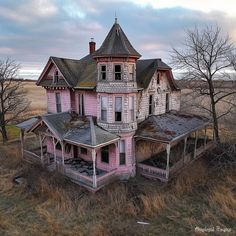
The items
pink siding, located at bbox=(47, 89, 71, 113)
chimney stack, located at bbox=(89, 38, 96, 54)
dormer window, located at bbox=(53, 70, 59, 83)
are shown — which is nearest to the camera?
pink siding, located at bbox=(47, 89, 71, 113)

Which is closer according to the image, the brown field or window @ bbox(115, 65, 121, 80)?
the brown field

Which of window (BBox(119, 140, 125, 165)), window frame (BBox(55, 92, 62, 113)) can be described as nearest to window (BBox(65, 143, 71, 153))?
window frame (BBox(55, 92, 62, 113))

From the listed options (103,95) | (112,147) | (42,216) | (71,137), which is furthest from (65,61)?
(42,216)

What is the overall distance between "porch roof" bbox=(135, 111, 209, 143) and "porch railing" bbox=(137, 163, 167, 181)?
2.32 metres

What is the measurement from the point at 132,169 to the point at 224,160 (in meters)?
8.69

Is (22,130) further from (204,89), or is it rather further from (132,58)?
(204,89)

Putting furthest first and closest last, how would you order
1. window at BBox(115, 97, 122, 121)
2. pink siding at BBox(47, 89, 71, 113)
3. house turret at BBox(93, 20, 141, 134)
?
pink siding at BBox(47, 89, 71, 113) → window at BBox(115, 97, 122, 121) → house turret at BBox(93, 20, 141, 134)

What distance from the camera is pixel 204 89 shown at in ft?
77.0

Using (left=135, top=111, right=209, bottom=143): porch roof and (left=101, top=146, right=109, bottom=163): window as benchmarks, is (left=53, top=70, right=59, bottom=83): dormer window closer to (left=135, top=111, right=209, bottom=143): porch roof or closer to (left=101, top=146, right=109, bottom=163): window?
(left=101, top=146, right=109, bottom=163): window

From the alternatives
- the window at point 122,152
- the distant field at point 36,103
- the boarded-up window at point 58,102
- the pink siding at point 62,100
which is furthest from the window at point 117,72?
the distant field at point 36,103

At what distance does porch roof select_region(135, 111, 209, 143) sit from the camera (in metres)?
16.5

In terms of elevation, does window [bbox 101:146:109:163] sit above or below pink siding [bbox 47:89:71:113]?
below

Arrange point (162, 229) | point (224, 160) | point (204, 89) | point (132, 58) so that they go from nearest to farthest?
point (162, 229) → point (132, 58) → point (224, 160) → point (204, 89)

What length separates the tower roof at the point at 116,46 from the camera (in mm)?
15328
